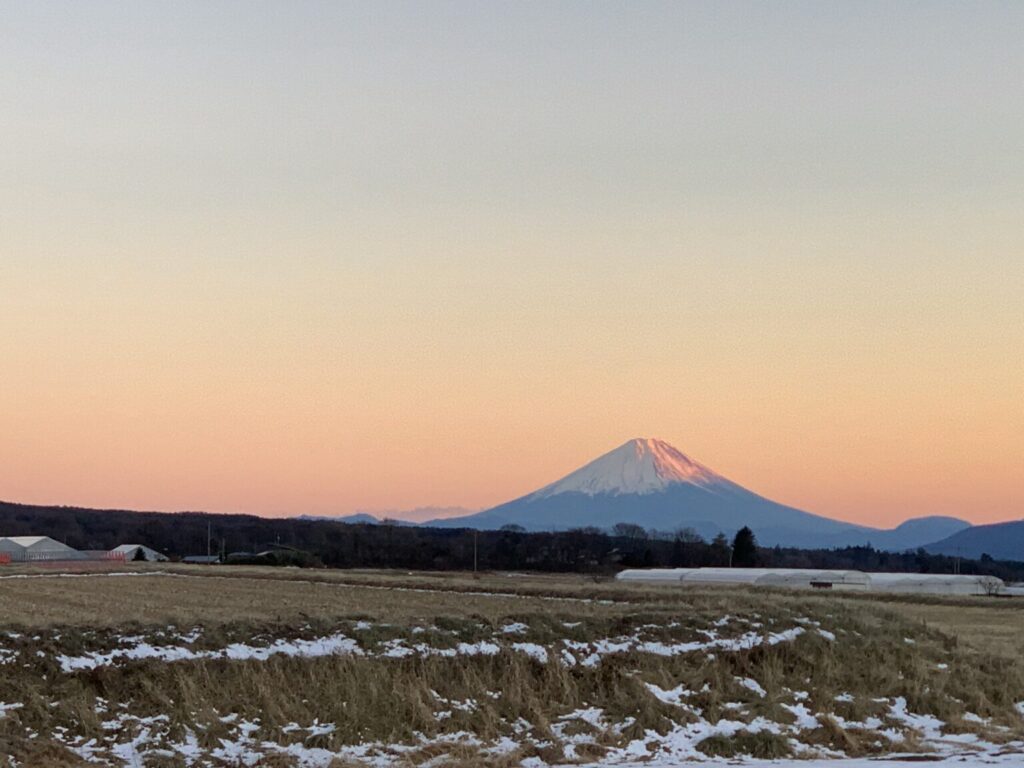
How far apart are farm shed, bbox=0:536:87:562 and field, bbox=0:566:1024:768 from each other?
12496 centimetres

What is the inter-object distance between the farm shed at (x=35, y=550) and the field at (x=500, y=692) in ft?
410

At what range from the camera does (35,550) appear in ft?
465

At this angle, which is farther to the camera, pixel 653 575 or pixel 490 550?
pixel 490 550

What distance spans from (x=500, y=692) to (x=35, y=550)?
134140 millimetres

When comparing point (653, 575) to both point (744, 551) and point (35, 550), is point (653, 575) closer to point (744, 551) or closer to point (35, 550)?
point (744, 551)

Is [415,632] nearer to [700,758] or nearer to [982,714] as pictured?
[700,758]

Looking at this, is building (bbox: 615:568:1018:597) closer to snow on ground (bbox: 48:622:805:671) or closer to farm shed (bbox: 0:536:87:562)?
snow on ground (bbox: 48:622:805:671)

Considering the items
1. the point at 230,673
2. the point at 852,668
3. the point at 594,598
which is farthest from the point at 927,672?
the point at 594,598

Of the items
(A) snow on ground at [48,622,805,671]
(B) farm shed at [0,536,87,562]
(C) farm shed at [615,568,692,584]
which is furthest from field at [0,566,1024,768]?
(B) farm shed at [0,536,87,562]

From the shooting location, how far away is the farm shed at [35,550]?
13950 cm

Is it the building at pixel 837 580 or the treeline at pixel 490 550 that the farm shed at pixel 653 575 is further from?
the treeline at pixel 490 550

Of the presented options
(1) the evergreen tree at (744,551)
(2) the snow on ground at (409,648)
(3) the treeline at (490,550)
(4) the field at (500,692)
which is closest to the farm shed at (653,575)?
(3) the treeline at (490,550)

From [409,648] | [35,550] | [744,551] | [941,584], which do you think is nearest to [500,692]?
[409,648]

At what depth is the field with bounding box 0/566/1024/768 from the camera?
1755 cm
